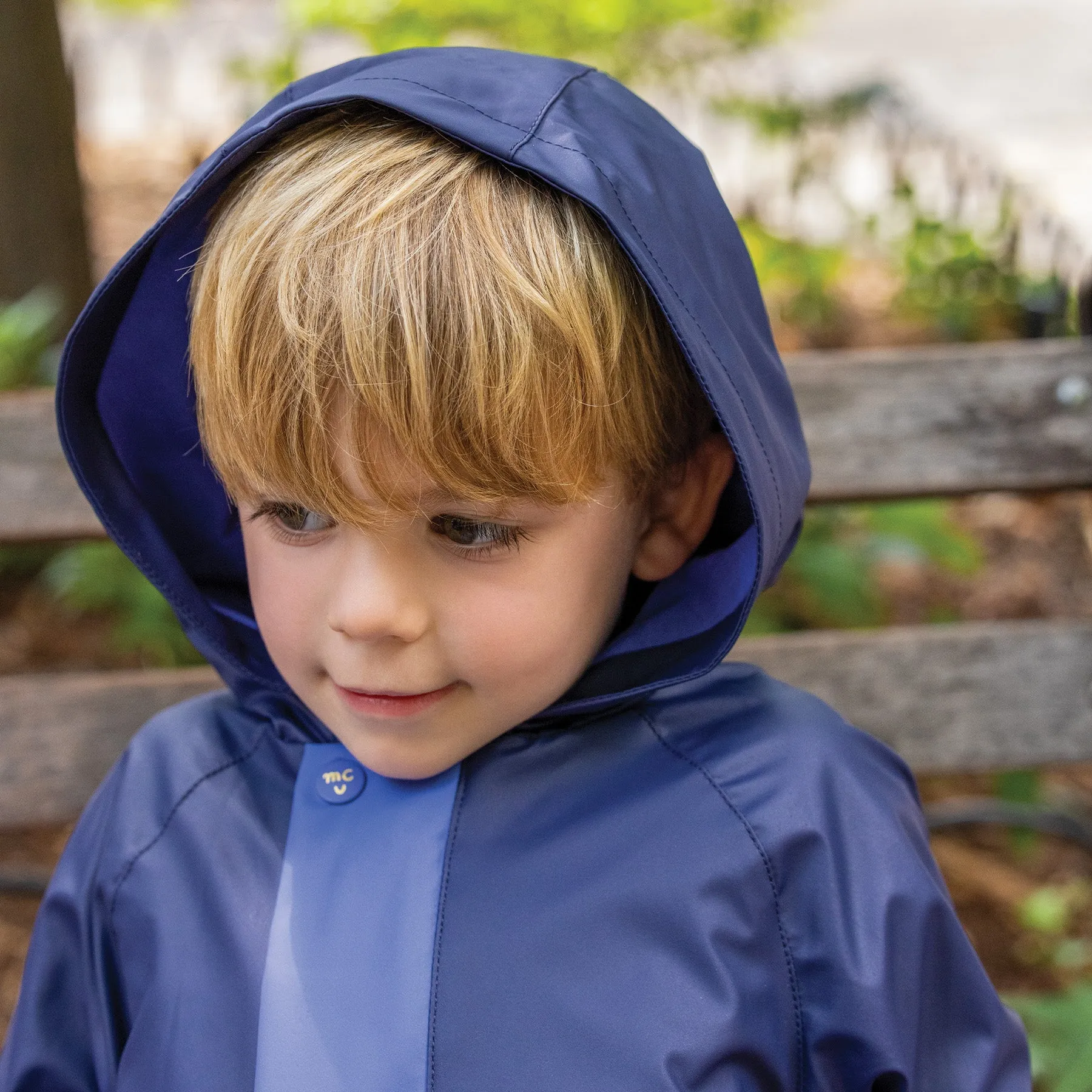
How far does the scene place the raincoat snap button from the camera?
4.83 ft

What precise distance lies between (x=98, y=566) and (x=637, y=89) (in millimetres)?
3530

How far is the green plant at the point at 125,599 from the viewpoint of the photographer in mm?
3070

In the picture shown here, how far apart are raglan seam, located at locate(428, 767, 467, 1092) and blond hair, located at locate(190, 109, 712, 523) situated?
0.39 meters

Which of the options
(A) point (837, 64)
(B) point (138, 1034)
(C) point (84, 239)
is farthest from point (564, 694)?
(A) point (837, 64)

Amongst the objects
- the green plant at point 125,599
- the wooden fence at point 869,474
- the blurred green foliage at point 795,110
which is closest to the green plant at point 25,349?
the green plant at point 125,599

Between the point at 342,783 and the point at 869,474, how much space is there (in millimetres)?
1063

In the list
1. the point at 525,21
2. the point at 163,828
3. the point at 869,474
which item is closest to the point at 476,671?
the point at 163,828

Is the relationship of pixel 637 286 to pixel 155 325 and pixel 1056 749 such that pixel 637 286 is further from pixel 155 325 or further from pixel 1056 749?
pixel 1056 749

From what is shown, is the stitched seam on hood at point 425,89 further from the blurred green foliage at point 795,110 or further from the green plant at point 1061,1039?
the blurred green foliage at point 795,110

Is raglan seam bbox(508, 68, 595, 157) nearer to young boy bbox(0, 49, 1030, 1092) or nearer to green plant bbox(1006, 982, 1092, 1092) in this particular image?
young boy bbox(0, 49, 1030, 1092)

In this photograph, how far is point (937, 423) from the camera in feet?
6.94

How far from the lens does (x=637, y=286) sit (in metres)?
1.28

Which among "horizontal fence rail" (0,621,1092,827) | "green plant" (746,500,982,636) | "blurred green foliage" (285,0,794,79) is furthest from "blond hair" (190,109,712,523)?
"blurred green foliage" (285,0,794,79)

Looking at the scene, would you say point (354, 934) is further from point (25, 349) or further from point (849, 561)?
point (25, 349)
